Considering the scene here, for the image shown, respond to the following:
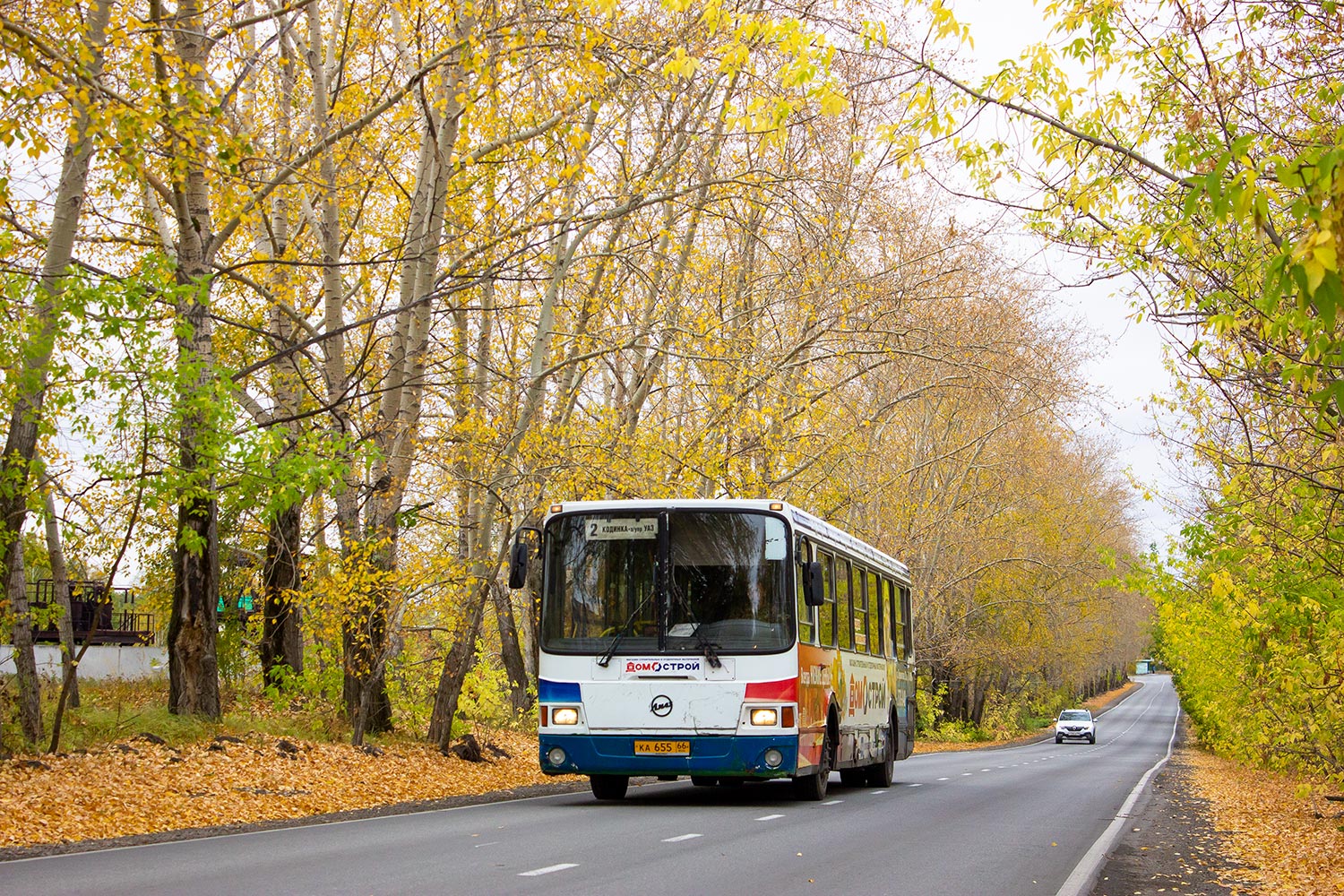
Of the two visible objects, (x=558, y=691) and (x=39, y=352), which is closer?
(x=39, y=352)

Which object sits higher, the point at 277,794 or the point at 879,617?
the point at 879,617

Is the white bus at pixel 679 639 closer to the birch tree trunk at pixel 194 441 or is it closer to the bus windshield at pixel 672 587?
the bus windshield at pixel 672 587

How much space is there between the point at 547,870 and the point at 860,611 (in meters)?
10.1

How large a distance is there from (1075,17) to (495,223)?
1060cm

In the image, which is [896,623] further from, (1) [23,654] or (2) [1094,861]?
(1) [23,654]

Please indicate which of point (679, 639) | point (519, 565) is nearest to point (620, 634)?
point (679, 639)

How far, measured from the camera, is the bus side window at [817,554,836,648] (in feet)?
53.4

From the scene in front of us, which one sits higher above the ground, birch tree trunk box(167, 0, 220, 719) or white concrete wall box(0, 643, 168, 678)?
birch tree trunk box(167, 0, 220, 719)

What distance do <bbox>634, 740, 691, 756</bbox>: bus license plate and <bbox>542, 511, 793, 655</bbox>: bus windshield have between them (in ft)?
3.15

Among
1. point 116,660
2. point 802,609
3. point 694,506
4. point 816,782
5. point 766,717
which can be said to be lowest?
point 816,782

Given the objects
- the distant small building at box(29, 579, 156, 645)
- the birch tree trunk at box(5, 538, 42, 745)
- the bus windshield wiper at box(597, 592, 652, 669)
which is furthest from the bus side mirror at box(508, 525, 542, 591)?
the distant small building at box(29, 579, 156, 645)

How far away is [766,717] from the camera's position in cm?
1468

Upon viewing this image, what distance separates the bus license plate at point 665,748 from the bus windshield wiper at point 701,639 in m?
0.88

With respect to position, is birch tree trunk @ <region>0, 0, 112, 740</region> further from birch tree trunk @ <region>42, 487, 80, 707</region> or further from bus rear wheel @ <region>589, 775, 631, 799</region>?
bus rear wheel @ <region>589, 775, 631, 799</region>
